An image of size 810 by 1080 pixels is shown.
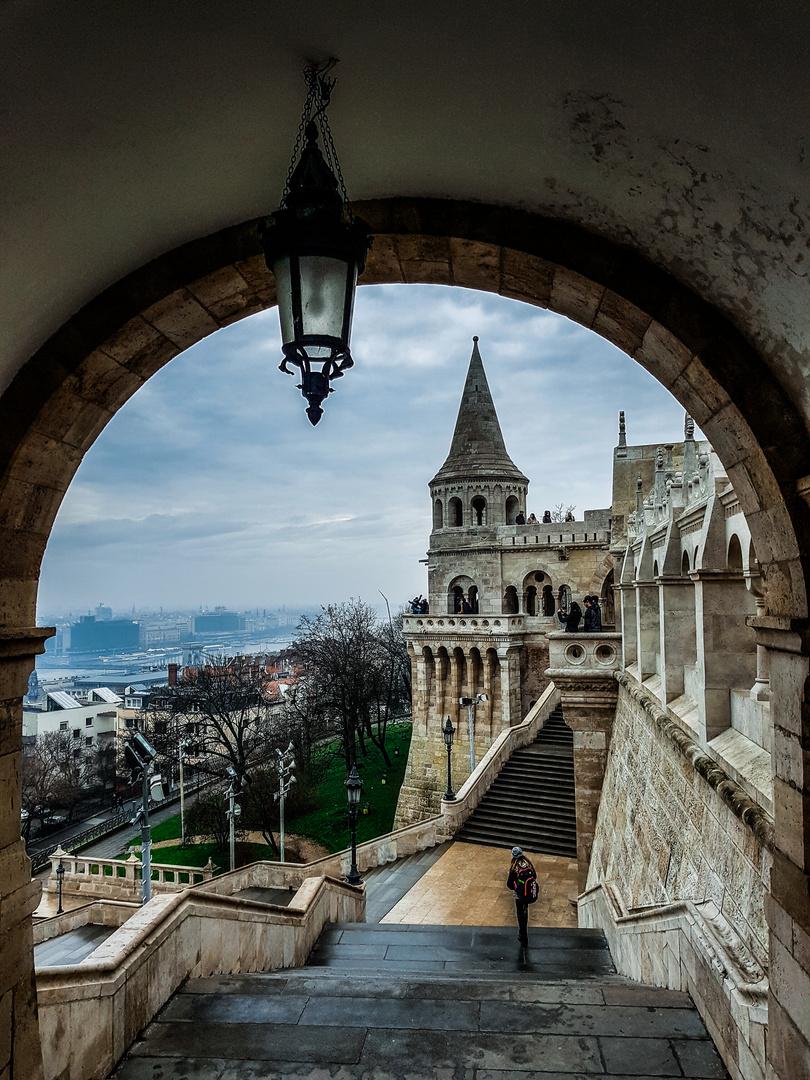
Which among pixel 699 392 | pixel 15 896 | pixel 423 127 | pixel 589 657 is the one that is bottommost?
pixel 589 657

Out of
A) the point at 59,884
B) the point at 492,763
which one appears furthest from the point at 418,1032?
the point at 59,884

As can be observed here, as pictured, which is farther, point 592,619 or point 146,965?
point 592,619

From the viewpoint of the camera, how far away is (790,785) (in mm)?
2941

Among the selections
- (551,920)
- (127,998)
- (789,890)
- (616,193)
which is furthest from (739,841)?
(551,920)

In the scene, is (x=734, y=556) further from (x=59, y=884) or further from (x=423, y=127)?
(x=59, y=884)

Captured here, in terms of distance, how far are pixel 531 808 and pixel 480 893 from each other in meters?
4.81

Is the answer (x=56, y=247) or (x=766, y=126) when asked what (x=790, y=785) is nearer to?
(x=766, y=126)

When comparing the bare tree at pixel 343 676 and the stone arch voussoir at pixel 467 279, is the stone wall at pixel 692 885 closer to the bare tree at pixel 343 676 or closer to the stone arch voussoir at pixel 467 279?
the stone arch voussoir at pixel 467 279

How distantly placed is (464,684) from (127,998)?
86.4 ft

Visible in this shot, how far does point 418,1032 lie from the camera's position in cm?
404

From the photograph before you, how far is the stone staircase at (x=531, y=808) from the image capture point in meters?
17.2

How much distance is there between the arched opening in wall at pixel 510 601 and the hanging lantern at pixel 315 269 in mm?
29828

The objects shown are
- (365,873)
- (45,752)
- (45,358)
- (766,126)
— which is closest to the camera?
(766,126)

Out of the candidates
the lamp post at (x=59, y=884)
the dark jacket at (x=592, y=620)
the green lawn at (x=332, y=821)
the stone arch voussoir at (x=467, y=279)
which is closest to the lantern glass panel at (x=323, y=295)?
the stone arch voussoir at (x=467, y=279)
